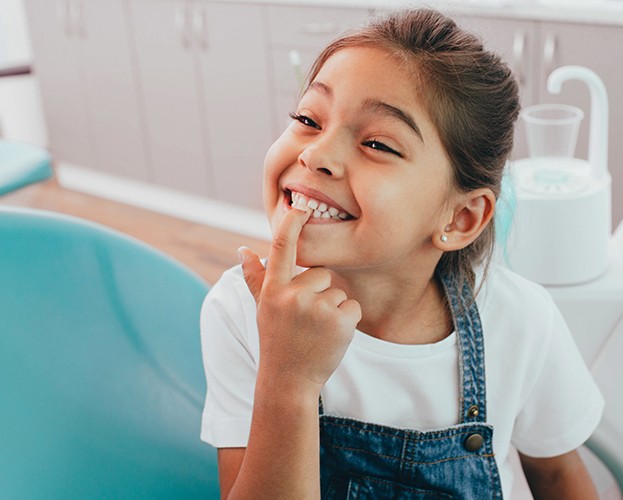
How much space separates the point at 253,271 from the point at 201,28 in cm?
267

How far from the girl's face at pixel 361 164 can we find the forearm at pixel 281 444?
14 centimetres

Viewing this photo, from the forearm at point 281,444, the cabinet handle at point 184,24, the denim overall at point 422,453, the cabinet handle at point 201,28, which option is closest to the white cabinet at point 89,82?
the cabinet handle at point 184,24

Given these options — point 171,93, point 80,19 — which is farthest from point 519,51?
point 80,19

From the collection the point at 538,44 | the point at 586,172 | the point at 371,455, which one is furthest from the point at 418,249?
the point at 538,44

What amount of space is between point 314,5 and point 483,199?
2189mm

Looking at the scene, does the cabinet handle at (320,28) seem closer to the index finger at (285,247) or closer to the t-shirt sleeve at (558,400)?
the t-shirt sleeve at (558,400)

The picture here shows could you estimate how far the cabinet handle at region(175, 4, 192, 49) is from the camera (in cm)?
346

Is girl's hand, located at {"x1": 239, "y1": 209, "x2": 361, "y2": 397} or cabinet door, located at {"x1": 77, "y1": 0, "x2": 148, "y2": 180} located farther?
cabinet door, located at {"x1": 77, "y1": 0, "x2": 148, "y2": 180}

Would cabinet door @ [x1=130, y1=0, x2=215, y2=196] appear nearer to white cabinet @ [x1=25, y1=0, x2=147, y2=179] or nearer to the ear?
white cabinet @ [x1=25, y1=0, x2=147, y2=179]

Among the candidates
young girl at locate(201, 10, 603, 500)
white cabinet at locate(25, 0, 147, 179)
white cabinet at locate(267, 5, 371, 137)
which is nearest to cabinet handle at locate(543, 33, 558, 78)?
white cabinet at locate(267, 5, 371, 137)

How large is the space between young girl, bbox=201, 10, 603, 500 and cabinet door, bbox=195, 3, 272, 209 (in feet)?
7.71

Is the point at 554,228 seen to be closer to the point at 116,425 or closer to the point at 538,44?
the point at 116,425

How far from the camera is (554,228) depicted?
1417 millimetres

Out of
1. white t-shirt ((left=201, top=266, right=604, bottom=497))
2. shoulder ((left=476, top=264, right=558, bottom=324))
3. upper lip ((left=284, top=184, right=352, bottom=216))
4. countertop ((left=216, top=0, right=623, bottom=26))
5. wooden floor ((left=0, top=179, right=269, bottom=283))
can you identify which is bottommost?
wooden floor ((left=0, top=179, right=269, bottom=283))
